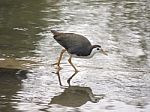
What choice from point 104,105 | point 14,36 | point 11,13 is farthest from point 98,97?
point 11,13

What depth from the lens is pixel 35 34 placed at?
45.1 feet

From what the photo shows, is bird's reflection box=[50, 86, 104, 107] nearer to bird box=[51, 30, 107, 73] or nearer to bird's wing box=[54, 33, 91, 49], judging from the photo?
bird box=[51, 30, 107, 73]

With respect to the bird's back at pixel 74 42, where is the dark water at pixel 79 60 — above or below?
below

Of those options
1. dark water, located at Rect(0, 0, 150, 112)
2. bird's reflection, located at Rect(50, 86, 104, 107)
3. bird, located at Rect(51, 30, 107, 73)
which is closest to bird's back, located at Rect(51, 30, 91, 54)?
bird, located at Rect(51, 30, 107, 73)

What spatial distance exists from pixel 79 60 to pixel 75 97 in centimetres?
255

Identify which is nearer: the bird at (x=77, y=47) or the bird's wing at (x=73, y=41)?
the bird at (x=77, y=47)

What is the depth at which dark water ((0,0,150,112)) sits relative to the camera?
8945mm

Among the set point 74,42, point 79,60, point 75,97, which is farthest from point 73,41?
point 75,97

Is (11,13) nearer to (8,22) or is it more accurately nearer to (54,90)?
(8,22)

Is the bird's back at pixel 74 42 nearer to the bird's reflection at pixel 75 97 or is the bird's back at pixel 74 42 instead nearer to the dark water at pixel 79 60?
the dark water at pixel 79 60

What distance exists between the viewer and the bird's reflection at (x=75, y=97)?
894 cm

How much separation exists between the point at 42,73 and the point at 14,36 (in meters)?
3.21

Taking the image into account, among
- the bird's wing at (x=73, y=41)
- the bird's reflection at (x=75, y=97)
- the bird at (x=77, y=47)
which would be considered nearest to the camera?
the bird's reflection at (x=75, y=97)

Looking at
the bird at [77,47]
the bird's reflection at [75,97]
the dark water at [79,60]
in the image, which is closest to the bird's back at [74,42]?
the bird at [77,47]
